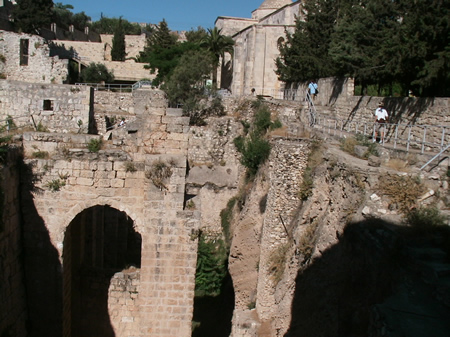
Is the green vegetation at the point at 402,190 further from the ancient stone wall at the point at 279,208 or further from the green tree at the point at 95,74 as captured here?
the green tree at the point at 95,74

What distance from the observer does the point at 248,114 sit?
64.8 feet

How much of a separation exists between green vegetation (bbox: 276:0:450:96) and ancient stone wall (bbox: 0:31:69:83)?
11856mm

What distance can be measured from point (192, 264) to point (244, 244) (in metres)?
6.04

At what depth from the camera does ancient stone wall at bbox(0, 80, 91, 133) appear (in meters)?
11.0

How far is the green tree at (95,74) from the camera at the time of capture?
88.2ft

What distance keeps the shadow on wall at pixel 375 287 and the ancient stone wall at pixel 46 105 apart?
7151 millimetres

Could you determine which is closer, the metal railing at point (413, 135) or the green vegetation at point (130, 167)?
the green vegetation at point (130, 167)

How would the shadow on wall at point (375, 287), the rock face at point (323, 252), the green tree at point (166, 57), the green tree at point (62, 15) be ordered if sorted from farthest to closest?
the green tree at point (62, 15) → the green tree at point (166, 57) → the rock face at point (323, 252) → the shadow on wall at point (375, 287)

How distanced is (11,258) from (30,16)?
91.0 ft

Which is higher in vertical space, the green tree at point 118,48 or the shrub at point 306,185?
the green tree at point 118,48

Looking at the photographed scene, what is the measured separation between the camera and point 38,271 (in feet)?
25.8

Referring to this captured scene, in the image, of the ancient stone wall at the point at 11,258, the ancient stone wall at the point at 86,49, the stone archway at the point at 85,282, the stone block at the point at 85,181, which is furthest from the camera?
the ancient stone wall at the point at 86,49

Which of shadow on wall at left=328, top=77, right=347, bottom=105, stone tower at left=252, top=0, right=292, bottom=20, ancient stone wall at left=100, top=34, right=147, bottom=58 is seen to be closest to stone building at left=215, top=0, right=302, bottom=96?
stone tower at left=252, top=0, right=292, bottom=20

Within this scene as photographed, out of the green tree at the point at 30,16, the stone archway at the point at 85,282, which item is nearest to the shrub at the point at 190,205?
the stone archway at the point at 85,282
